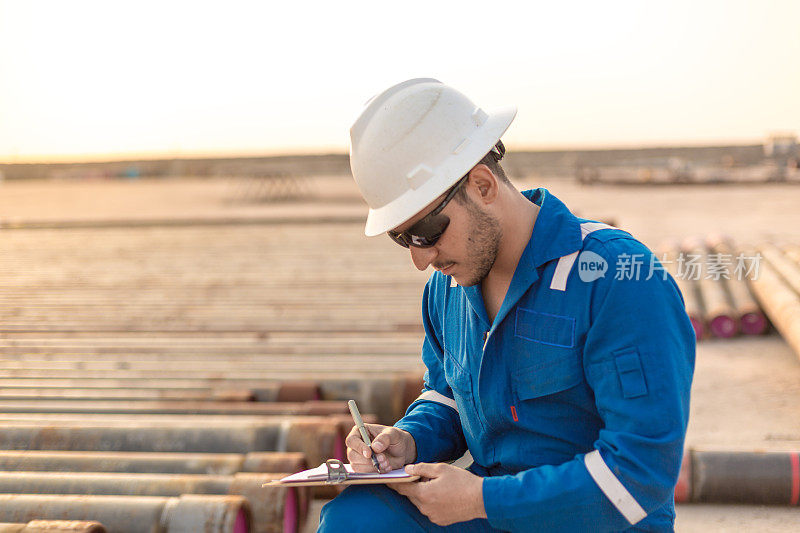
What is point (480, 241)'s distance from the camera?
81.3 inches

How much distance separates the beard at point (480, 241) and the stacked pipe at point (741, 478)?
198cm

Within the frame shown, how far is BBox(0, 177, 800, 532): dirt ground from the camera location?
416 cm

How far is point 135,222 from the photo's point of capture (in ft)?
38.5

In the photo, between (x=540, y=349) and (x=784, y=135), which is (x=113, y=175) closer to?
(x=784, y=135)

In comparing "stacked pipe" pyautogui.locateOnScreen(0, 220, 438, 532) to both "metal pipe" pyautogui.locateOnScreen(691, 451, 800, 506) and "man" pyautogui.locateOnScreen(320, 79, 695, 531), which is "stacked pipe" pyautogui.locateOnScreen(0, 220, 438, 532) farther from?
"metal pipe" pyautogui.locateOnScreen(691, 451, 800, 506)

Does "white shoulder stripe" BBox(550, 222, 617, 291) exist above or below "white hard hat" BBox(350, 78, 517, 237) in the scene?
below

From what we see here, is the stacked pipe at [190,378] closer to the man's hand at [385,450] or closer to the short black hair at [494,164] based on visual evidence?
the man's hand at [385,450]

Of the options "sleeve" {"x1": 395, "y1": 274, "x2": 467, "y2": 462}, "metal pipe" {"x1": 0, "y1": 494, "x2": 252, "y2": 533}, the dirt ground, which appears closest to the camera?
"sleeve" {"x1": 395, "y1": 274, "x2": 467, "y2": 462}

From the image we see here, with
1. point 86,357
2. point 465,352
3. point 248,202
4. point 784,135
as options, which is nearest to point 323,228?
point 86,357

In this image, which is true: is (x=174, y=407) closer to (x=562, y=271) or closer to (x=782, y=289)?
(x=562, y=271)

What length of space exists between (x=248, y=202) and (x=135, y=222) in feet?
32.6

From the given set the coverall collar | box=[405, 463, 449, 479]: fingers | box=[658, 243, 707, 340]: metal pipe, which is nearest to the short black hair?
the coverall collar

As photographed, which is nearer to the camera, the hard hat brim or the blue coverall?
the blue coverall

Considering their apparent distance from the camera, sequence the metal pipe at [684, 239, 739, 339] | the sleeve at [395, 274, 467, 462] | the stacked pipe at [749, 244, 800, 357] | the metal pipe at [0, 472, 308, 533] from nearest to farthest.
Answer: the sleeve at [395, 274, 467, 462]
the metal pipe at [0, 472, 308, 533]
the stacked pipe at [749, 244, 800, 357]
the metal pipe at [684, 239, 739, 339]
